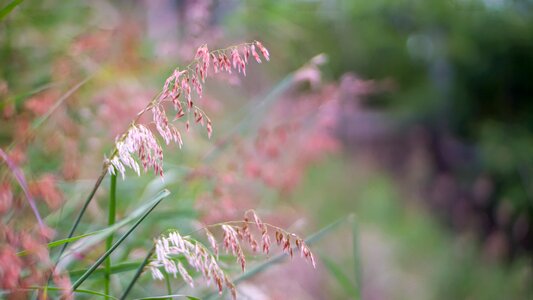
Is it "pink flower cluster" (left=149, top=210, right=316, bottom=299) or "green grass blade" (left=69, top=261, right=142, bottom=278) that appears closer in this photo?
"pink flower cluster" (left=149, top=210, right=316, bottom=299)

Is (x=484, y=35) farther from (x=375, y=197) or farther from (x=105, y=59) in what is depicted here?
(x=105, y=59)

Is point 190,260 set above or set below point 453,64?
below

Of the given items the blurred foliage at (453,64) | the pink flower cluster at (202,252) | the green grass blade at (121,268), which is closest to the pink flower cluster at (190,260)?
the pink flower cluster at (202,252)

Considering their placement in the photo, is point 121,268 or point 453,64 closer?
point 121,268

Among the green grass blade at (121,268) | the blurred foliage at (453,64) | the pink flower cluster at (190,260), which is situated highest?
the blurred foliage at (453,64)

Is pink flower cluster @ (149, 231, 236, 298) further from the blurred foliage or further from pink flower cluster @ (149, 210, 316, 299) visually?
the blurred foliage

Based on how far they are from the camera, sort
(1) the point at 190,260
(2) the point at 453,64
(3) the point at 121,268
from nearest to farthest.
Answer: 1. (1) the point at 190,260
2. (3) the point at 121,268
3. (2) the point at 453,64

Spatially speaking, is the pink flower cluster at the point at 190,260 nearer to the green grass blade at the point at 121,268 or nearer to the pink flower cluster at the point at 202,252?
the pink flower cluster at the point at 202,252

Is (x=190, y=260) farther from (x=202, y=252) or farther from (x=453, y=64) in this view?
(x=453, y=64)

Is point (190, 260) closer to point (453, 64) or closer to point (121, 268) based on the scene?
point (121, 268)

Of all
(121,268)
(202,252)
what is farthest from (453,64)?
(202,252)

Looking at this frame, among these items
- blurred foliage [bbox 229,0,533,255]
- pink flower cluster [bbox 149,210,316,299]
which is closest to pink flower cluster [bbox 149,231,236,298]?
pink flower cluster [bbox 149,210,316,299]

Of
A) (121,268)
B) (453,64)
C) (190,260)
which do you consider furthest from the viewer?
(453,64)

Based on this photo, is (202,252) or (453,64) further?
(453,64)
